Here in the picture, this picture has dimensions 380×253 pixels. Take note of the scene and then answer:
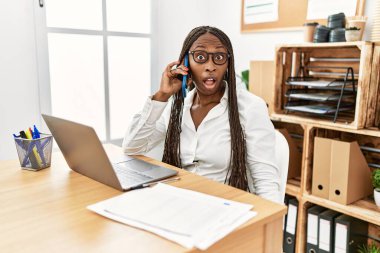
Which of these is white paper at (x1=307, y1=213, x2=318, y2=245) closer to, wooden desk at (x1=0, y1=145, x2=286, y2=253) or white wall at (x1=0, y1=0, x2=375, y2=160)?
white wall at (x1=0, y1=0, x2=375, y2=160)

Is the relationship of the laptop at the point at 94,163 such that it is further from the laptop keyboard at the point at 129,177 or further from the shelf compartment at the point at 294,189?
the shelf compartment at the point at 294,189

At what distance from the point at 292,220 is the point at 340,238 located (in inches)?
11.1

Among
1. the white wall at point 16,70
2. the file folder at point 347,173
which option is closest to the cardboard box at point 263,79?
the file folder at point 347,173

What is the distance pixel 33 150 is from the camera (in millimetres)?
1118

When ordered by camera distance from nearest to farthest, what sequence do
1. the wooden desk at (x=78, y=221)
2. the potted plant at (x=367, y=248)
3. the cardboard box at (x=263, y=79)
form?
1. the wooden desk at (x=78, y=221)
2. the potted plant at (x=367, y=248)
3. the cardboard box at (x=263, y=79)

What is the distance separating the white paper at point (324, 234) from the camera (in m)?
1.86

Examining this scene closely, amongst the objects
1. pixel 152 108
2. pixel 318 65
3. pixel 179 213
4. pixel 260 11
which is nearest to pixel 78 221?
pixel 179 213

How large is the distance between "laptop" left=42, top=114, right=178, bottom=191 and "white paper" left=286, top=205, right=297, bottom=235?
115cm

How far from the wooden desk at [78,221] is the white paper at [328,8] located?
143 centimetres

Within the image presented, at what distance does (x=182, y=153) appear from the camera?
1350 millimetres

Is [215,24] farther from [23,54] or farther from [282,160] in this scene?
[282,160]

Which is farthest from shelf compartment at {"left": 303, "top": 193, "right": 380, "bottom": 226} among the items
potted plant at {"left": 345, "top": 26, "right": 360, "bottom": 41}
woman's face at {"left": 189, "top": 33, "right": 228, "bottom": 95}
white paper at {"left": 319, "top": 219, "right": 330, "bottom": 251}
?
woman's face at {"left": 189, "top": 33, "right": 228, "bottom": 95}

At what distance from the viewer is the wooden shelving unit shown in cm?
165

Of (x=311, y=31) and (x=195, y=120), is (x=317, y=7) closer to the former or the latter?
(x=311, y=31)
